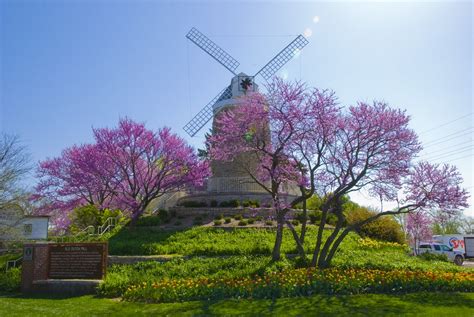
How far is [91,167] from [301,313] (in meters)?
19.0

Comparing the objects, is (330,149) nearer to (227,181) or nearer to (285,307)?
(285,307)

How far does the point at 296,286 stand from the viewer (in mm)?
9516

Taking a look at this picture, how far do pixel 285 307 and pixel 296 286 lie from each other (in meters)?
1.48

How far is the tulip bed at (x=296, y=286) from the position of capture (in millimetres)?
9258

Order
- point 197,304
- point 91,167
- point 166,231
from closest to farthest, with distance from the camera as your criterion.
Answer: point 197,304 → point 166,231 → point 91,167

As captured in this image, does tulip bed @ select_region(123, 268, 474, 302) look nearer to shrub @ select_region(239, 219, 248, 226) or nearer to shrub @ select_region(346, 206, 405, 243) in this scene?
shrub @ select_region(239, 219, 248, 226)

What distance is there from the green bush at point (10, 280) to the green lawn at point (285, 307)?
106 inches

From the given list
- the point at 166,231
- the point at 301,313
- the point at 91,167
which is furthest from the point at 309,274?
A: the point at 91,167

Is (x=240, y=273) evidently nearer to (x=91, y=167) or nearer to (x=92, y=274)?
(x=92, y=274)

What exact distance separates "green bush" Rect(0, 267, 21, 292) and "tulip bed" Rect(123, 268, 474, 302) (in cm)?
478

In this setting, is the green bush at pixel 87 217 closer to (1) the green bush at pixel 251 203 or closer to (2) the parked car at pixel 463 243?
(1) the green bush at pixel 251 203

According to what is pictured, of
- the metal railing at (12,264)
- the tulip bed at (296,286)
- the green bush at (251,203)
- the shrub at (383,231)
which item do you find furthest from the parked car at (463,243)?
the metal railing at (12,264)

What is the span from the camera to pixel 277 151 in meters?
13.8

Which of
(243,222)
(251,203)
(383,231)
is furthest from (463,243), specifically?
(243,222)
